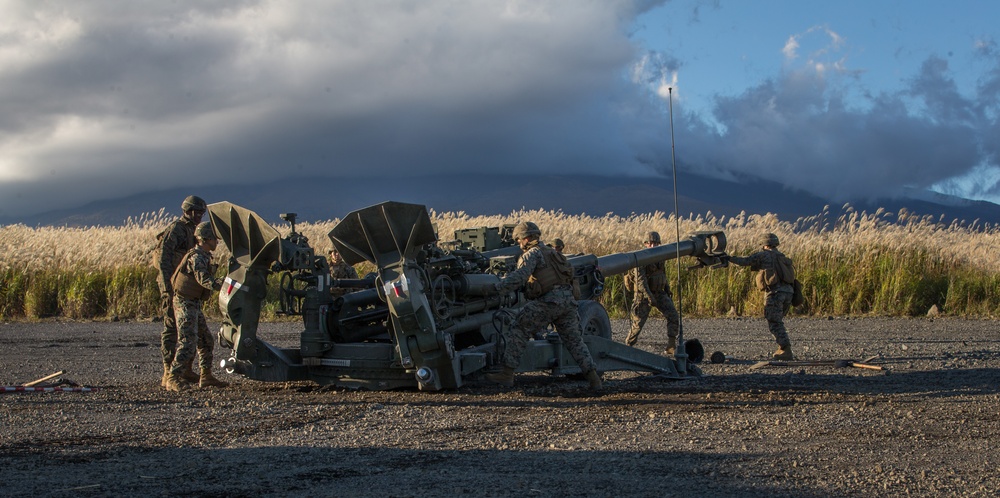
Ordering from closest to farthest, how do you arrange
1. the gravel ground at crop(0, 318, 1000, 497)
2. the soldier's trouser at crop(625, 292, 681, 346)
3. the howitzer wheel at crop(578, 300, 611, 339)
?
the gravel ground at crop(0, 318, 1000, 497)
the howitzer wheel at crop(578, 300, 611, 339)
the soldier's trouser at crop(625, 292, 681, 346)

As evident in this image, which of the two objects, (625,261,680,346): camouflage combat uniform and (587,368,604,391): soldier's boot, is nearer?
(587,368,604,391): soldier's boot

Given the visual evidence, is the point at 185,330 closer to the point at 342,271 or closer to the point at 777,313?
the point at 342,271

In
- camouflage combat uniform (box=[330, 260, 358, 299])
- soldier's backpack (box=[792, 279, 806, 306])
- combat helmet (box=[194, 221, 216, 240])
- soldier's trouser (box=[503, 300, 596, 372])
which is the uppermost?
combat helmet (box=[194, 221, 216, 240])

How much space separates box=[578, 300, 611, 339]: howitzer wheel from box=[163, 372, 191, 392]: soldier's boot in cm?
510

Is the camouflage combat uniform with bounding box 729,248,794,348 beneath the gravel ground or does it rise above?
above

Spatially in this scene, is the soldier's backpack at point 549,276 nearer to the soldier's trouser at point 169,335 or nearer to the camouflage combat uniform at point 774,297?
the camouflage combat uniform at point 774,297

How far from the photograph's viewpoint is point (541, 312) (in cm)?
1147

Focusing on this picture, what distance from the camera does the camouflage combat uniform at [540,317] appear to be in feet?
37.6

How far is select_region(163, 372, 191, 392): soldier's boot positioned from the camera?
1174 centimetres

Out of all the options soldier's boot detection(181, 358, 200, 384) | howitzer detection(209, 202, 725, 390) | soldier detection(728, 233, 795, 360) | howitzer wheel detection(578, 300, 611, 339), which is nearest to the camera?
howitzer detection(209, 202, 725, 390)

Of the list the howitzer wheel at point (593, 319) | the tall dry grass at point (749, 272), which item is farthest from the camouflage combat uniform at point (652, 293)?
the tall dry grass at point (749, 272)

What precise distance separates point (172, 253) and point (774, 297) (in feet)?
→ 27.9

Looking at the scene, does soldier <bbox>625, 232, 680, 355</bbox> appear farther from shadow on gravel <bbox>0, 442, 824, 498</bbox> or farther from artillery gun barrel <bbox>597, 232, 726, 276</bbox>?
shadow on gravel <bbox>0, 442, 824, 498</bbox>

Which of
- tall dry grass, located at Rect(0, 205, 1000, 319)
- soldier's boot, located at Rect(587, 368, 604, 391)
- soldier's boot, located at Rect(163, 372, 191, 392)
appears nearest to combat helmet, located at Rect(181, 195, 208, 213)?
soldier's boot, located at Rect(163, 372, 191, 392)
